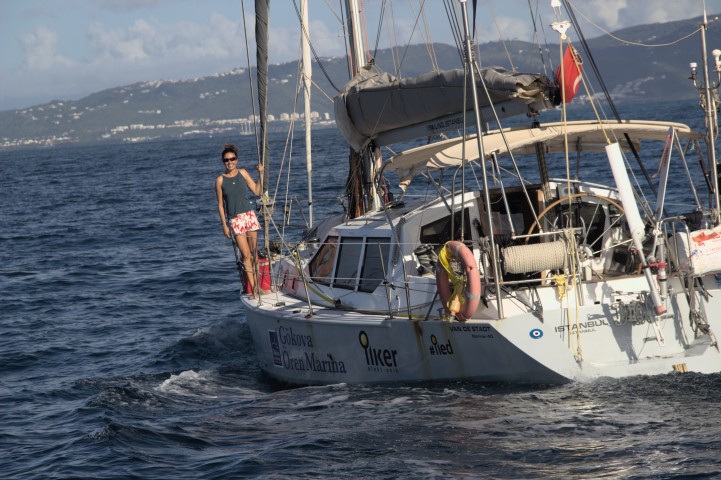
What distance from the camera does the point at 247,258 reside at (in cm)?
1348

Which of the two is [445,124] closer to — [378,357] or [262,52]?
[378,357]

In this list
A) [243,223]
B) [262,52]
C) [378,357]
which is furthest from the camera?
[262,52]

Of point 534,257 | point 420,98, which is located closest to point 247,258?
point 420,98

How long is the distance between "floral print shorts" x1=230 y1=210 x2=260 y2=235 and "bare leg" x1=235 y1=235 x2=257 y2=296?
3.4 inches

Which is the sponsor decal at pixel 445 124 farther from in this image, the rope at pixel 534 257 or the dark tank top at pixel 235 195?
the dark tank top at pixel 235 195

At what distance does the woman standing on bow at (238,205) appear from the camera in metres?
13.0

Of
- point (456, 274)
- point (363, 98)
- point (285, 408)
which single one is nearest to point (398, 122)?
point (363, 98)

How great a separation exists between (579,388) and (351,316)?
8.78ft

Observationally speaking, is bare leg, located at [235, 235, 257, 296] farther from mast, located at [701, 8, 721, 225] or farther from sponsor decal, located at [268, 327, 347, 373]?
mast, located at [701, 8, 721, 225]

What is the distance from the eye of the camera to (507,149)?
35.2 ft

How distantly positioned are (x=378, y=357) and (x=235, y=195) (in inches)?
122

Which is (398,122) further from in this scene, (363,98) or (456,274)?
(456,274)

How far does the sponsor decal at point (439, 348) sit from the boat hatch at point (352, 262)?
3.80 feet

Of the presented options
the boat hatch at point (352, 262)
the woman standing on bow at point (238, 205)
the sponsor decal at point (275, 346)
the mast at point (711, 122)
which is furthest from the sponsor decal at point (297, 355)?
the mast at point (711, 122)
